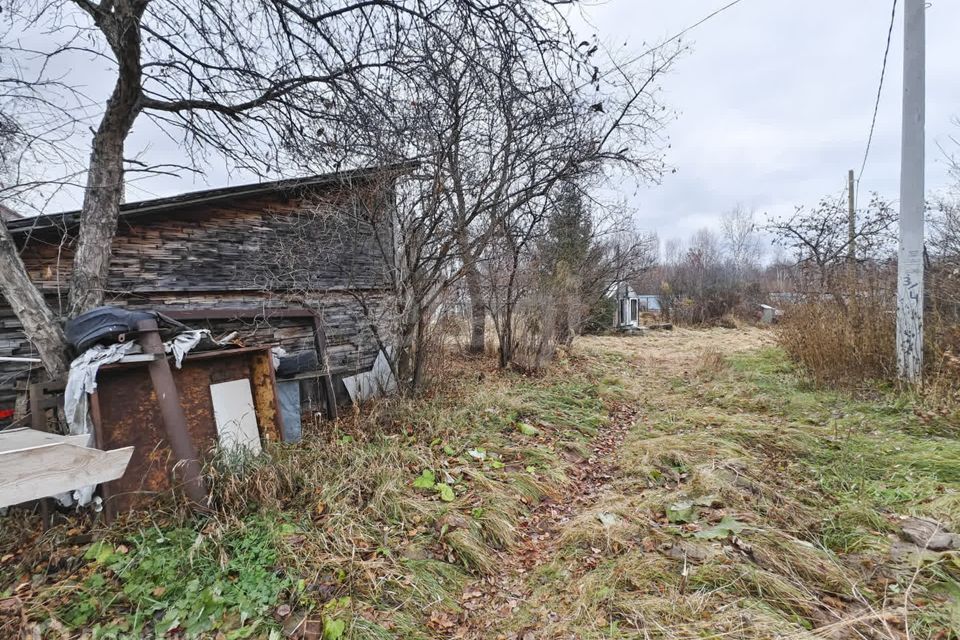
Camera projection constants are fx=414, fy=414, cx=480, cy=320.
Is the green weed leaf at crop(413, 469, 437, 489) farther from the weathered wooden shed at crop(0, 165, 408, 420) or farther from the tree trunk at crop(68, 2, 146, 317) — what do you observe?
the tree trunk at crop(68, 2, 146, 317)

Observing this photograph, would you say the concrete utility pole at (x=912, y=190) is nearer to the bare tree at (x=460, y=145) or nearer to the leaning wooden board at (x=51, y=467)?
the bare tree at (x=460, y=145)

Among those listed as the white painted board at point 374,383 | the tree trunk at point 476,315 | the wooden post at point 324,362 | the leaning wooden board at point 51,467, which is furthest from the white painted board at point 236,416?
the tree trunk at point 476,315

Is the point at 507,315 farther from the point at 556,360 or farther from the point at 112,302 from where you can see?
the point at 112,302

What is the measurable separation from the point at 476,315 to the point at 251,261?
4432 millimetres

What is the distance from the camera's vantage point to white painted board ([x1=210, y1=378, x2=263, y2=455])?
361 cm

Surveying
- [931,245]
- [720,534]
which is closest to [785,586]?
[720,534]

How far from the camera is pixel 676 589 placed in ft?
7.28

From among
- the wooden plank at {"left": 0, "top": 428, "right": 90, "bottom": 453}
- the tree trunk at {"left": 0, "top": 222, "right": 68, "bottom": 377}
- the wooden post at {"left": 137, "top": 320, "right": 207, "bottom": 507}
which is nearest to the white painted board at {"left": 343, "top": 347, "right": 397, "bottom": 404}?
the wooden post at {"left": 137, "top": 320, "right": 207, "bottom": 507}

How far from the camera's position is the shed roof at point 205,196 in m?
3.98

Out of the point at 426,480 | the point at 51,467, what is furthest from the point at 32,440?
the point at 426,480

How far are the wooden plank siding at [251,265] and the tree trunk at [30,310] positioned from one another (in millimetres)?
1067

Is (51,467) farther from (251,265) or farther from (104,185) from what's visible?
(251,265)

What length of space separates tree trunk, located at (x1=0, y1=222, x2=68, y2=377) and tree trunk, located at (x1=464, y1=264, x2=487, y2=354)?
4.89 metres

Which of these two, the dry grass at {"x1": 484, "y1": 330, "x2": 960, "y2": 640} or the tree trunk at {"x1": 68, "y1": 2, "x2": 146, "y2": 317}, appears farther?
the tree trunk at {"x1": 68, "y1": 2, "x2": 146, "y2": 317}
